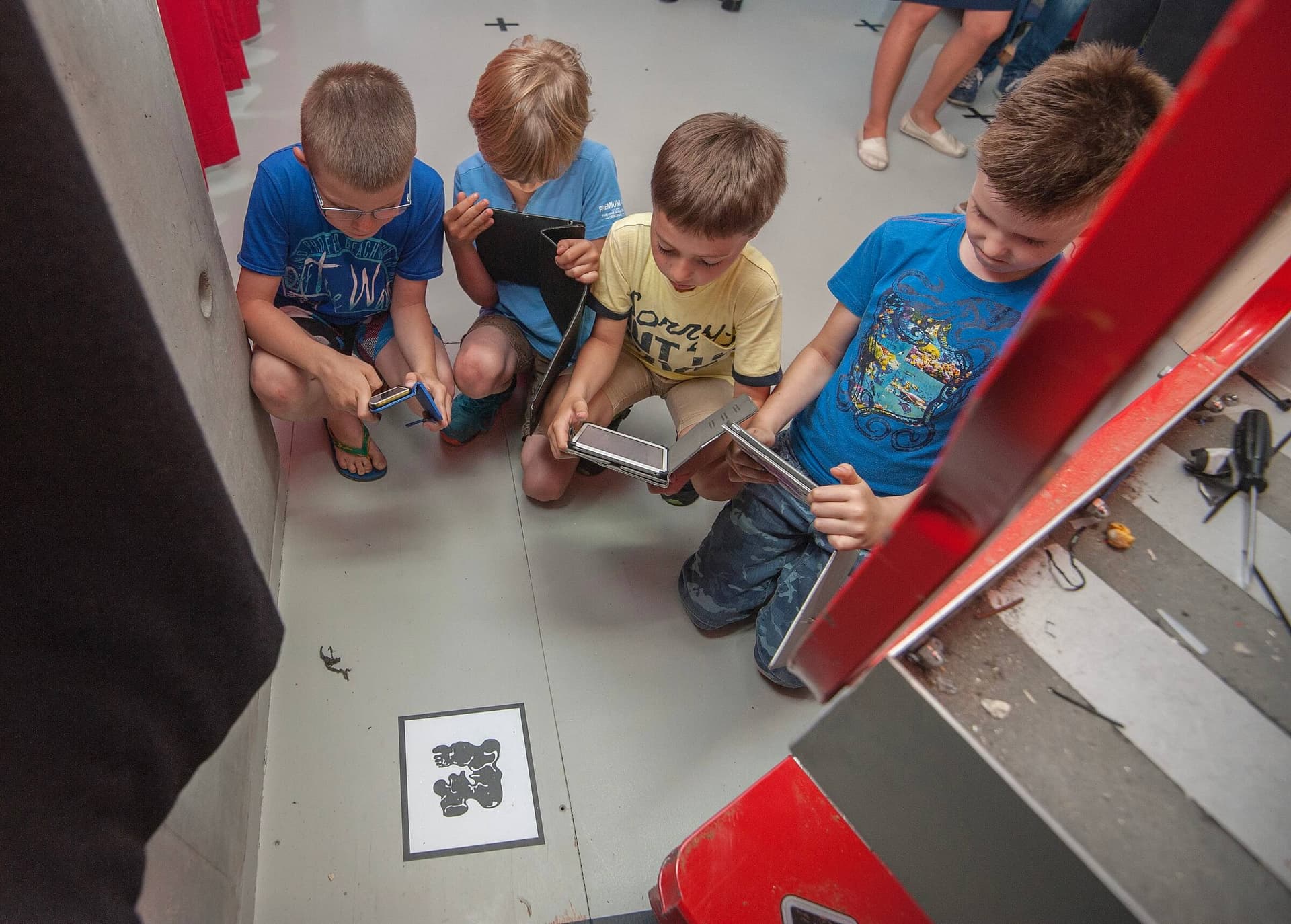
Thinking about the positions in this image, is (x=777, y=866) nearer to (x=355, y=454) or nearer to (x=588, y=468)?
(x=588, y=468)

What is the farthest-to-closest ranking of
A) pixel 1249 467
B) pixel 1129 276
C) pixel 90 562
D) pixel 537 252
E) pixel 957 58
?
pixel 957 58
pixel 537 252
pixel 1249 467
pixel 90 562
pixel 1129 276

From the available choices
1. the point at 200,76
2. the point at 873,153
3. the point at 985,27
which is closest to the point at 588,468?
the point at 200,76

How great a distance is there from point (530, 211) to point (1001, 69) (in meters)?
2.71

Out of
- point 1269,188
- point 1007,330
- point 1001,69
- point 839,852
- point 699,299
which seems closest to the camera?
point 1269,188

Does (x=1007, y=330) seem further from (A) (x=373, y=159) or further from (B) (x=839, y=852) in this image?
(A) (x=373, y=159)

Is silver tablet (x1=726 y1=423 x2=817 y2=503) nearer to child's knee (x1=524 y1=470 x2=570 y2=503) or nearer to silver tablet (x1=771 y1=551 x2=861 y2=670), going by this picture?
silver tablet (x1=771 y1=551 x2=861 y2=670)

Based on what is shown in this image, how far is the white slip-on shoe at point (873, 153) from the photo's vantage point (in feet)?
8.69

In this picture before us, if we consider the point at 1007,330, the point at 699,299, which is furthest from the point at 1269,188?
the point at 699,299

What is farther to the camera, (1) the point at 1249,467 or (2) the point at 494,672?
(2) the point at 494,672

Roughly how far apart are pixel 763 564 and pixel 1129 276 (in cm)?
111

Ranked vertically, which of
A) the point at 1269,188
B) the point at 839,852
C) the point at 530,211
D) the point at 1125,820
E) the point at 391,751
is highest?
the point at 1269,188

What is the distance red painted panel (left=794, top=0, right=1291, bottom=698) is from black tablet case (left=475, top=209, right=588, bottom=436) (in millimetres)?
1030

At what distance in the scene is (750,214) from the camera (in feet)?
3.77

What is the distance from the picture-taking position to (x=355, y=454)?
1.49 meters
